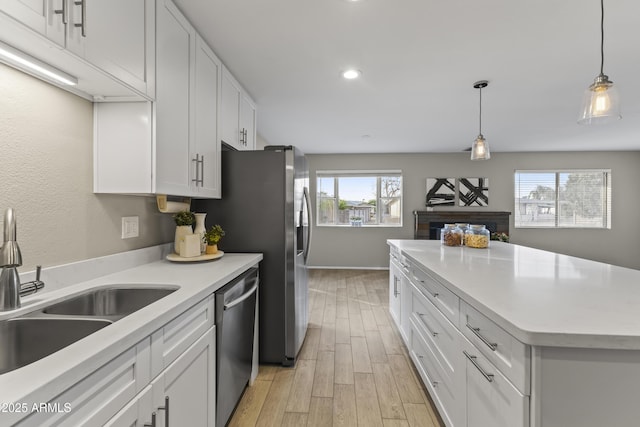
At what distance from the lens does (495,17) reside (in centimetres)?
181

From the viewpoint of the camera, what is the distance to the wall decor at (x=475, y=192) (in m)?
6.23

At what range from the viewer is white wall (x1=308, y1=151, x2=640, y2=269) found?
20.0ft

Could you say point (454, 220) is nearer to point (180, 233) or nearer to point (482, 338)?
point (482, 338)

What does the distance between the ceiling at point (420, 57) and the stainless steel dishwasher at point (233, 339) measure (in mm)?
1593

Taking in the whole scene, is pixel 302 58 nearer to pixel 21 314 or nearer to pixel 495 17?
pixel 495 17

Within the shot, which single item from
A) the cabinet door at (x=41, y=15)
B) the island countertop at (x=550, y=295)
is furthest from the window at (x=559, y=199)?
the cabinet door at (x=41, y=15)

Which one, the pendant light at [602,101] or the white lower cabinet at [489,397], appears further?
the pendant light at [602,101]

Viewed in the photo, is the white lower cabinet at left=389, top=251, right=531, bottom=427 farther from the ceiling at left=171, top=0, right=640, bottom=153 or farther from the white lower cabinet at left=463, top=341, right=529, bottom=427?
the ceiling at left=171, top=0, right=640, bottom=153

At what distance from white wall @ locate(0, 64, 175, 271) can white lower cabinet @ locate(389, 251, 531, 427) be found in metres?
1.80

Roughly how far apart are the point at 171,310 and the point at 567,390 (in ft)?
4.18

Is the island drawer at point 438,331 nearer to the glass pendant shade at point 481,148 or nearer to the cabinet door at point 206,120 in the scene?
the glass pendant shade at point 481,148

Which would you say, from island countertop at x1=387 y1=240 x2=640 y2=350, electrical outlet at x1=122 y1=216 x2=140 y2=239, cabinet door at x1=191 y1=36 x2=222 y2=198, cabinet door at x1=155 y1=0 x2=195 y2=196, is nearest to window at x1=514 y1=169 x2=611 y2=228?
island countertop at x1=387 y1=240 x2=640 y2=350

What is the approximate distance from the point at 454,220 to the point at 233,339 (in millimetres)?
5326

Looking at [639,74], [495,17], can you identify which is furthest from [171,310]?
[639,74]
